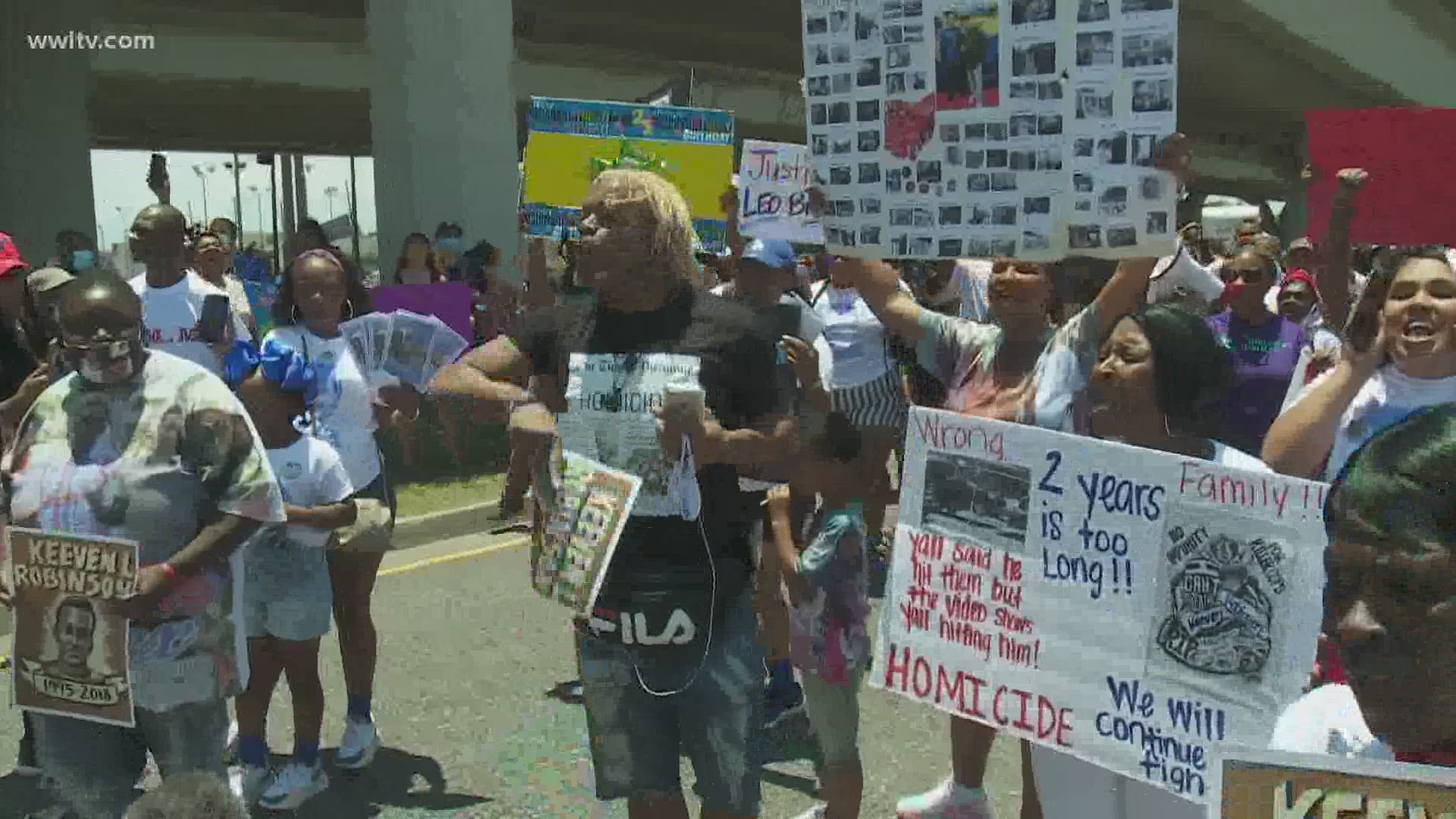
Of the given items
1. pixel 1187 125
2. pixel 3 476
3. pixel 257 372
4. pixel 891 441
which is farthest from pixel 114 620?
pixel 1187 125

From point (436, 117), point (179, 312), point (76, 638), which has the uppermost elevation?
point (436, 117)

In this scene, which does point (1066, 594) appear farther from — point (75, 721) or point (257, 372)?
point (257, 372)

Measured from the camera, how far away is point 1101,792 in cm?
299

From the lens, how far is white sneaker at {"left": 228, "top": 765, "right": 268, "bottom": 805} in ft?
15.7

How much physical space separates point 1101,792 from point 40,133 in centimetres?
2027

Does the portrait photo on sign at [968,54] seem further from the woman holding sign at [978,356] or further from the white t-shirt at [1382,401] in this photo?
the white t-shirt at [1382,401]

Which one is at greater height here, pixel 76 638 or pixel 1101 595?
pixel 1101 595

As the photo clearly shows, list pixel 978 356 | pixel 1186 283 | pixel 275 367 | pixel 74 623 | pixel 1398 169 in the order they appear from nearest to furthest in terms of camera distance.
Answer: pixel 74 623 → pixel 1398 169 → pixel 978 356 → pixel 275 367 → pixel 1186 283

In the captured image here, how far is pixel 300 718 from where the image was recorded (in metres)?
4.91

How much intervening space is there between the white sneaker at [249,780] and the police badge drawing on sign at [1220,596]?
10.5ft

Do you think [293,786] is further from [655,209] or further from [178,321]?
[655,209]

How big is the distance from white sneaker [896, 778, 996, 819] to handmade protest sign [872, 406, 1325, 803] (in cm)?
127

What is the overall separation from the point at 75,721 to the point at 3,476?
2.15 feet

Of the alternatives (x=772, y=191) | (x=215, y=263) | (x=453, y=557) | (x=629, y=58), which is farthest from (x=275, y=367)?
(x=629, y=58)
